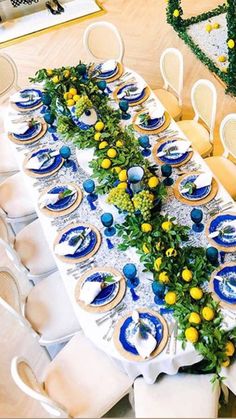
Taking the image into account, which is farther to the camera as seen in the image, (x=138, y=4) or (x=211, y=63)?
(x=138, y=4)

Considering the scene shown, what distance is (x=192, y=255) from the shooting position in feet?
8.05

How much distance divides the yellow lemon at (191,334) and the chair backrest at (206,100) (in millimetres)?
1709

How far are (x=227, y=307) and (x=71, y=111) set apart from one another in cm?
176

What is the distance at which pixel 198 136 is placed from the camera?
3.50 meters

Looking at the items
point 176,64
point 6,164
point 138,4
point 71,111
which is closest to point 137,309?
point 71,111

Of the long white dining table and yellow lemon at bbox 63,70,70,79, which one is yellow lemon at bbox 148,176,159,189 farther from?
A: yellow lemon at bbox 63,70,70,79

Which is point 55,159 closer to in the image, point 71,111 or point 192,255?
point 71,111

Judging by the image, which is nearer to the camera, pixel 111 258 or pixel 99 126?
pixel 111 258

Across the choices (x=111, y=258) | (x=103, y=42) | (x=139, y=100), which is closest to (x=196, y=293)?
(x=111, y=258)

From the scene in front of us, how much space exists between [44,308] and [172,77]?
214 centimetres

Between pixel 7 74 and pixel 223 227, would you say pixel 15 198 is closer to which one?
pixel 7 74

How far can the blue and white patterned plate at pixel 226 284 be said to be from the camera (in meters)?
2.29

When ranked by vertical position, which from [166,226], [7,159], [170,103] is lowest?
[166,226]

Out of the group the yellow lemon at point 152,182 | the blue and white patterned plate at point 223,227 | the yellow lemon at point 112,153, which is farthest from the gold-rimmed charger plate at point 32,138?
the blue and white patterned plate at point 223,227
